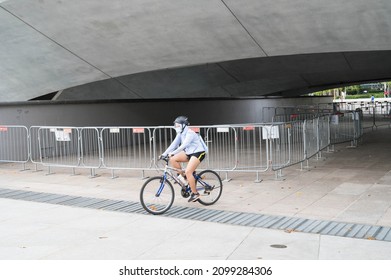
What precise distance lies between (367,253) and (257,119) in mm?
24178

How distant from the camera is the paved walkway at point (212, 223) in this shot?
19.1ft

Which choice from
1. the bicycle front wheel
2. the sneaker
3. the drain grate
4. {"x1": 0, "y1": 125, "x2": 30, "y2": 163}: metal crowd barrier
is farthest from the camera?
{"x1": 0, "y1": 125, "x2": 30, "y2": 163}: metal crowd barrier

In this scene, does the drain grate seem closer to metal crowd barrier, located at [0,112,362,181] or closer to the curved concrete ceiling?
metal crowd barrier, located at [0,112,362,181]

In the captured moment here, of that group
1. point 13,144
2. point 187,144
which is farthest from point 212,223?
point 13,144

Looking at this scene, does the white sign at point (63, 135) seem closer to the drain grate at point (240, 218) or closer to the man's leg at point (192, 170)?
the drain grate at point (240, 218)

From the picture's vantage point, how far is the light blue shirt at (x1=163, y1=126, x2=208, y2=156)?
812 cm

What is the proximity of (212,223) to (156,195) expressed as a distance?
1.12 metres

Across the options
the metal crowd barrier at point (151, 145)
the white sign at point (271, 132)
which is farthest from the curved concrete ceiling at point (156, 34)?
the white sign at point (271, 132)

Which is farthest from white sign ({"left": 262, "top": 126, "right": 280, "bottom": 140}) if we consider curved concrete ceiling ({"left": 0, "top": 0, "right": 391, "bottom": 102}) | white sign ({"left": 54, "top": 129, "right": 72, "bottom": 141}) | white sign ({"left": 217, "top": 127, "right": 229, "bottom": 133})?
white sign ({"left": 54, "top": 129, "right": 72, "bottom": 141})

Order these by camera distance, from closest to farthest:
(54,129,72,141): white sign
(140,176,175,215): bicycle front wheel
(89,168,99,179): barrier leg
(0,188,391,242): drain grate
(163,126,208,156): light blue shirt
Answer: (0,188,391,242): drain grate
(140,176,175,215): bicycle front wheel
(163,126,208,156): light blue shirt
(89,168,99,179): barrier leg
(54,129,72,141): white sign

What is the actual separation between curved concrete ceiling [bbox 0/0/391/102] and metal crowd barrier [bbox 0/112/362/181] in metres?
2.09

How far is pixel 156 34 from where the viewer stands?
13.4 metres
